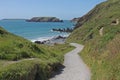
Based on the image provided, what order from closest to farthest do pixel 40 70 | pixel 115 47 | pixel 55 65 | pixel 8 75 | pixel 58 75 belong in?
pixel 8 75 → pixel 115 47 → pixel 40 70 → pixel 58 75 → pixel 55 65

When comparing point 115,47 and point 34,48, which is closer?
point 115,47

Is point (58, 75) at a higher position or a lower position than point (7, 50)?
lower

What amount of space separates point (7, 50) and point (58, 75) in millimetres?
5045

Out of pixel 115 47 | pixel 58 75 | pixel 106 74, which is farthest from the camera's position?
pixel 58 75

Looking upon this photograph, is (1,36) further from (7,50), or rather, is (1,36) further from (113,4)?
(113,4)

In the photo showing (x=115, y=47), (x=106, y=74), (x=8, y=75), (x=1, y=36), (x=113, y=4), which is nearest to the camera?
(x=8, y=75)

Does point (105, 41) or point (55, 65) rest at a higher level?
point (105, 41)

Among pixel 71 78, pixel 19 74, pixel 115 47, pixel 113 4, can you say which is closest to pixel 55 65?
pixel 71 78

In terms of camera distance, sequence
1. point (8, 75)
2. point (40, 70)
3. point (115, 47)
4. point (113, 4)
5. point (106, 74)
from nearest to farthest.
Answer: point (8, 75)
point (106, 74)
point (115, 47)
point (40, 70)
point (113, 4)

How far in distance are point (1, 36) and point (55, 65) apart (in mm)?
8048

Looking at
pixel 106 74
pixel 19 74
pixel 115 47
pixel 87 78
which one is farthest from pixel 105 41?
pixel 19 74

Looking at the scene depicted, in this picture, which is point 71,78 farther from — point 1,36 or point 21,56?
point 1,36

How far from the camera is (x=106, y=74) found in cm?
2025

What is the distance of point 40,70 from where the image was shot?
24.2 m
